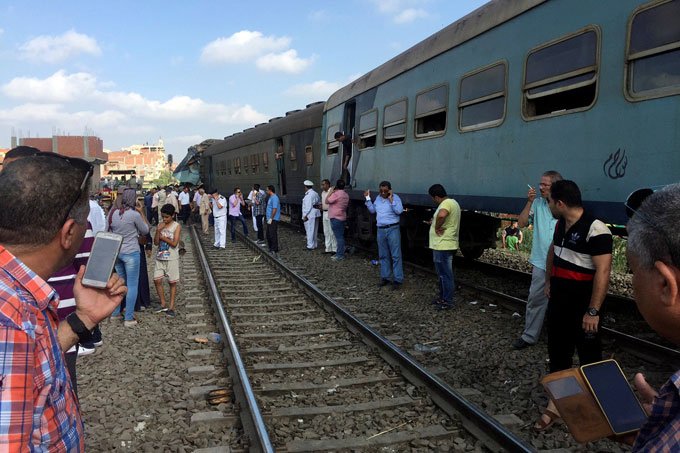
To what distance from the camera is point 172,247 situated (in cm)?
729

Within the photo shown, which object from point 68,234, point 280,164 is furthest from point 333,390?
point 280,164

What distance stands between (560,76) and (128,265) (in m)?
5.52

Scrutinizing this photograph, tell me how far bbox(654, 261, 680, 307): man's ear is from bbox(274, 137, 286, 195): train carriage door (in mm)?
16242

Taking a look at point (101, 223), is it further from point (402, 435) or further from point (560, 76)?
point (560, 76)

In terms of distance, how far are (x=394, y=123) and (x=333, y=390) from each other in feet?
19.5

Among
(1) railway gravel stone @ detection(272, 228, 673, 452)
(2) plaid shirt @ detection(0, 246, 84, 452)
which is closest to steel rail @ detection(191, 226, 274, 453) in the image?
(1) railway gravel stone @ detection(272, 228, 673, 452)

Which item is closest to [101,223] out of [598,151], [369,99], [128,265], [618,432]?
[128,265]

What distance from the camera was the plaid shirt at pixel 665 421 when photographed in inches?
45.3

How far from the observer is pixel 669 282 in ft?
4.04

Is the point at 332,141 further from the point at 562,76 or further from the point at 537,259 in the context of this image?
the point at 537,259

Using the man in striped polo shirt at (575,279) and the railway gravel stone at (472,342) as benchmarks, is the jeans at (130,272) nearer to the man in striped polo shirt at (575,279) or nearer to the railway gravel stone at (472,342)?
the railway gravel stone at (472,342)

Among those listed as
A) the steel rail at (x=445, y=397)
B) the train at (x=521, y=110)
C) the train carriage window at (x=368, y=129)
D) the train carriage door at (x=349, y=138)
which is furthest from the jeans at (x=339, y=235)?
the steel rail at (x=445, y=397)

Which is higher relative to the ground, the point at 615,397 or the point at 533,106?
the point at 533,106

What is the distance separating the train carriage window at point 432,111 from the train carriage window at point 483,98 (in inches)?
18.7
